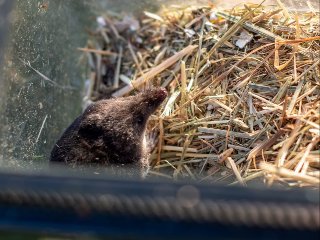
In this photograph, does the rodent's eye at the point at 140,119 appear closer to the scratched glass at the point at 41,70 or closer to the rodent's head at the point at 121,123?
the rodent's head at the point at 121,123

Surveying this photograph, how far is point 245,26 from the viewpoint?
13.3 ft

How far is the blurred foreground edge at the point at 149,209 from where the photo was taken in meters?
1.60

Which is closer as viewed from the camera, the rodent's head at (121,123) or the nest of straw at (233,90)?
the nest of straw at (233,90)

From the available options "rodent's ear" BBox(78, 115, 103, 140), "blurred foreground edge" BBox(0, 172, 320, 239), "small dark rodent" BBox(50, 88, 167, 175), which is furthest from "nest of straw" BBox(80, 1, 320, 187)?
"blurred foreground edge" BBox(0, 172, 320, 239)

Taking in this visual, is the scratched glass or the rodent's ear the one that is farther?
the rodent's ear

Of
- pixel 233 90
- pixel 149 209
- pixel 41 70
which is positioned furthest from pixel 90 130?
pixel 149 209

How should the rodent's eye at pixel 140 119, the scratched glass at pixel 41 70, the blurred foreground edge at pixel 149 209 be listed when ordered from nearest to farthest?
1. the blurred foreground edge at pixel 149 209
2. the scratched glass at pixel 41 70
3. the rodent's eye at pixel 140 119

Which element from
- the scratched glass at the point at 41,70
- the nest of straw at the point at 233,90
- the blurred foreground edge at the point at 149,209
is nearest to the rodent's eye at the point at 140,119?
the nest of straw at the point at 233,90

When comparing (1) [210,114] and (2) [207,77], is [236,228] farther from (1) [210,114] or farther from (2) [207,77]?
(2) [207,77]

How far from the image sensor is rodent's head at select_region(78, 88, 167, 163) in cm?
356

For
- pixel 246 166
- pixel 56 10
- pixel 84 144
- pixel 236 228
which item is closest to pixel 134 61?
pixel 56 10

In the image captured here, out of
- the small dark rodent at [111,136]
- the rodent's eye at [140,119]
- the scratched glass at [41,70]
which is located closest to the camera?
the scratched glass at [41,70]

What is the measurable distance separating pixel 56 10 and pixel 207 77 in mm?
1337

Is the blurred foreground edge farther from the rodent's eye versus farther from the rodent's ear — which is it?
the rodent's eye
